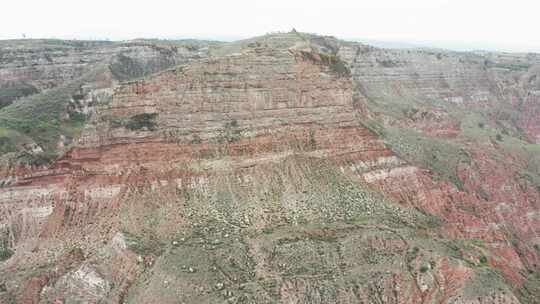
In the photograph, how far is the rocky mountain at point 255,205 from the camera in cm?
4322

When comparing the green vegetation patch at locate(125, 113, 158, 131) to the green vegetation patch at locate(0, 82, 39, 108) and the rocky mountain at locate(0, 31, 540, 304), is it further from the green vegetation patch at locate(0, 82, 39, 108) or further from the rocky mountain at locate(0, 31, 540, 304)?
the green vegetation patch at locate(0, 82, 39, 108)

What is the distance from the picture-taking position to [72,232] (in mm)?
47562

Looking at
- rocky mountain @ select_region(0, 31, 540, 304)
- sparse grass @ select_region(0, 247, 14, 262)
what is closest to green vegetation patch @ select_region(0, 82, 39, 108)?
rocky mountain @ select_region(0, 31, 540, 304)

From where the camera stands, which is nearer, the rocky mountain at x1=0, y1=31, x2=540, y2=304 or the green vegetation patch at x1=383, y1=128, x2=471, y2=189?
the rocky mountain at x1=0, y1=31, x2=540, y2=304

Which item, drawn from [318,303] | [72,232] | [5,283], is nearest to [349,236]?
[318,303]

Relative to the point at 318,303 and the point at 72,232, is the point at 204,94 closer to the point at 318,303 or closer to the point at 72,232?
the point at 72,232

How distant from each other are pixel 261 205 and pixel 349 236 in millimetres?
8546

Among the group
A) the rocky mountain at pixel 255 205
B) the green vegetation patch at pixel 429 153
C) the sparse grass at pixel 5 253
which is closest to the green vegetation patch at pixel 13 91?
the rocky mountain at pixel 255 205

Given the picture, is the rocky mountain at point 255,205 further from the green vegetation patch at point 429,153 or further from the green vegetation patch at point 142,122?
the green vegetation patch at point 429,153

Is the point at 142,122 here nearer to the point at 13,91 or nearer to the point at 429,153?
the point at 429,153

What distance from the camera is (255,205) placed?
50.2 m

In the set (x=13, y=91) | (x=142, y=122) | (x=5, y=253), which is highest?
(x=142, y=122)

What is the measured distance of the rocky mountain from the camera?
43.2 meters

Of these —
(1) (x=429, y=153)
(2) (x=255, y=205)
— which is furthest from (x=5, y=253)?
(1) (x=429, y=153)
